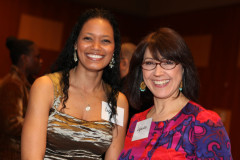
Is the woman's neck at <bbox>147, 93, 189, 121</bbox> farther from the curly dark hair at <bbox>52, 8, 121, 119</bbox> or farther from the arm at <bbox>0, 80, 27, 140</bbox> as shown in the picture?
the arm at <bbox>0, 80, 27, 140</bbox>

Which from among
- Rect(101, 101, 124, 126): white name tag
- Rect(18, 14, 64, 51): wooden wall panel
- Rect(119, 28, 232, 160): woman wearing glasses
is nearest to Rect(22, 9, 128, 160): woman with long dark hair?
Rect(101, 101, 124, 126): white name tag

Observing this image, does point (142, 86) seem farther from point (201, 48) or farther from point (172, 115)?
point (201, 48)

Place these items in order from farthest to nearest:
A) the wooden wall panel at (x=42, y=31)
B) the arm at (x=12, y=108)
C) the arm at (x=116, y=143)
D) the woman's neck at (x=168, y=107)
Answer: the wooden wall panel at (x=42, y=31) < the arm at (x=12, y=108) < the arm at (x=116, y=143) < the woman's neck at (x=168, y=107)

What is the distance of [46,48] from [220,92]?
315cm

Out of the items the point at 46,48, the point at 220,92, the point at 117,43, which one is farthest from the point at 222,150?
the point at 46,48

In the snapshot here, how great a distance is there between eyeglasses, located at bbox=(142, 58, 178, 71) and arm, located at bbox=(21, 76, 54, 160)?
633mm

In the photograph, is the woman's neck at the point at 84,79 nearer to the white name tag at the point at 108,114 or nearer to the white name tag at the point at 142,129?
the white name tag at the point at 108,114

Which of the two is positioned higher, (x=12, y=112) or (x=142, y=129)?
(x=142, y=129)

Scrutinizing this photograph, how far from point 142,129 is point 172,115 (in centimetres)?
20

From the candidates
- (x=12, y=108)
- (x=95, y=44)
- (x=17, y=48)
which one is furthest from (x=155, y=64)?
(x=17, y=48)

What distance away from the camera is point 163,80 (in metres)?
1.81

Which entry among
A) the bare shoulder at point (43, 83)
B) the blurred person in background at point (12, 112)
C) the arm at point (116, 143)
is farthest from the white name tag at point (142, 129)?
the blurred person in background at point (12, 112)

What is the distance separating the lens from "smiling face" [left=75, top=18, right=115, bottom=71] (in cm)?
214

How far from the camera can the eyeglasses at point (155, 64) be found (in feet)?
5.79
